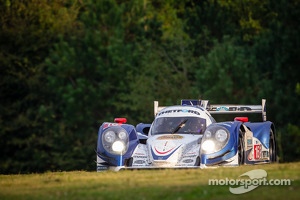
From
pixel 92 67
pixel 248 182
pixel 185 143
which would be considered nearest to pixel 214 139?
pixel 185 143

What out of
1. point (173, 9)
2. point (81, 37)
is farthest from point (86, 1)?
point (173, 9)

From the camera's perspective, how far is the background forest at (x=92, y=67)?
52.9 meters

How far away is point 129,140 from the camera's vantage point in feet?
68.4

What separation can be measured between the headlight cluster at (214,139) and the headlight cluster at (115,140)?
2.06 metres

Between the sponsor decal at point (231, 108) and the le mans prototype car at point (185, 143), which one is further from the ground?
the sponsor decal at point (231, 108)

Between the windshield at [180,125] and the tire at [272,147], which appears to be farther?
the tire at [272,147]

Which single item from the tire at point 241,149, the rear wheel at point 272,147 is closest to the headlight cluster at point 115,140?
the tire at point 241,149

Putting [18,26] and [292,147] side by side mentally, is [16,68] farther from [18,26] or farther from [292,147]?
[292,147]

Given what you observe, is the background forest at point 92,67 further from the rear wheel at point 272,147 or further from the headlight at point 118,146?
the headlight at point 118,146

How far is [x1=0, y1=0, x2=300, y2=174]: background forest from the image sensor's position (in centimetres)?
5288

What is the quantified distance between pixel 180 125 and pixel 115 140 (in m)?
1.55

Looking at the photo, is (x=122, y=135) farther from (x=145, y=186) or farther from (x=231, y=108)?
(x=145, y=186)

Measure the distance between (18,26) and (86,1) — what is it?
16.4 feet

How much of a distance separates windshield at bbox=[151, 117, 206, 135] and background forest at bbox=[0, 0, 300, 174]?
2829 centimetres
